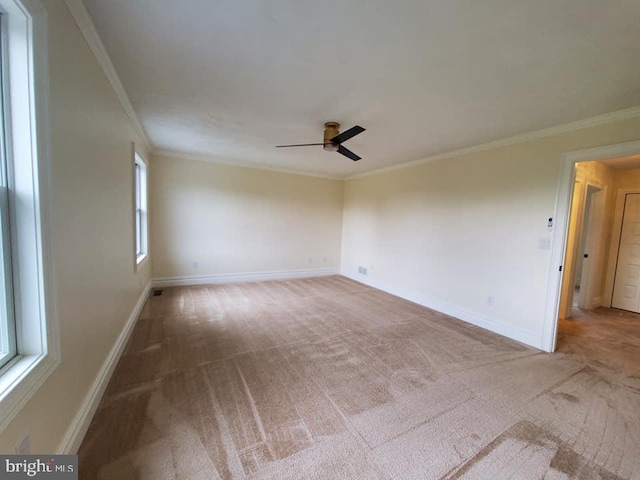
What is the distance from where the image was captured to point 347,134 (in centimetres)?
266

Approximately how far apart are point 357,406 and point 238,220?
421cm

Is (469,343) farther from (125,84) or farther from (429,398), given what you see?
(125,84)

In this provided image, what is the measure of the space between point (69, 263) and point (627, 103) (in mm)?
4308

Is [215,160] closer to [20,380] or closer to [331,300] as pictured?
[331,300]

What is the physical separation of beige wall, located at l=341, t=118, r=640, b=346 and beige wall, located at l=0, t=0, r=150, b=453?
4.09 meters

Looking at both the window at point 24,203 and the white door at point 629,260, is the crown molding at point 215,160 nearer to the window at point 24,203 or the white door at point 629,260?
the window at point 24,203

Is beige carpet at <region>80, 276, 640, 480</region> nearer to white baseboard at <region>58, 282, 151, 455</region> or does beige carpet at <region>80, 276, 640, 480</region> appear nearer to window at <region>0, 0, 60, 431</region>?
white baseboard at <region>58, 282, 151, 455</region>

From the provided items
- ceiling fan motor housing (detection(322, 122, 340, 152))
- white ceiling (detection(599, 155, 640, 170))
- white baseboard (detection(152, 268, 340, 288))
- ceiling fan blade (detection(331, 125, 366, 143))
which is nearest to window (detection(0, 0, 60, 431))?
ceiling fan blade (detection(331, 125, 366, 143))

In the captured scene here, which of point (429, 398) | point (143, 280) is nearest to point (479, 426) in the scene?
point (429, 398)

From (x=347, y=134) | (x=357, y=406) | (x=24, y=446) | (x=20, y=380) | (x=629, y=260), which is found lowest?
(x=357, y=406)

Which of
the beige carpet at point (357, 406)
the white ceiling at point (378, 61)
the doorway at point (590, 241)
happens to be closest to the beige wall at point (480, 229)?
the white ceiling at point (378, 61)

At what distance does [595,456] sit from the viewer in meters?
1.54

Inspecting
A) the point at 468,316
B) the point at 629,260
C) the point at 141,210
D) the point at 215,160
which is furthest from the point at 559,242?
the point at 141,210

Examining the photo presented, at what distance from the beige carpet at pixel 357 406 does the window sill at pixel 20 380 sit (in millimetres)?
634
